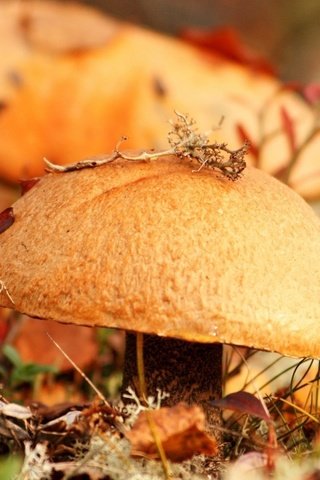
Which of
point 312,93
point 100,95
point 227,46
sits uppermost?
point 227,46

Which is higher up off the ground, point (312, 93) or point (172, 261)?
point (312, 93)

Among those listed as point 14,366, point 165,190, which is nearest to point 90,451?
point 165,190

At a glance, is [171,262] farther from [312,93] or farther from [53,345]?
[53,345]

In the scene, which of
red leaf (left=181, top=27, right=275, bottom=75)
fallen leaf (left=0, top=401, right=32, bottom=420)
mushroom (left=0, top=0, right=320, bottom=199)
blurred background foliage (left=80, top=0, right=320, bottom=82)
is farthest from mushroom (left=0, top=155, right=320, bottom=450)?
blurred background foliage (left=80, top=0, right=320, bottom=82)

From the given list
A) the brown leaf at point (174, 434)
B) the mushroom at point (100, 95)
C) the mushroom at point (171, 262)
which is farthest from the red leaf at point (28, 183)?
the mushroom at point (100, 95)

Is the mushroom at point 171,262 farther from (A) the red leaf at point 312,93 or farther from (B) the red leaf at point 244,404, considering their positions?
(A) the red leaf at point 312,93

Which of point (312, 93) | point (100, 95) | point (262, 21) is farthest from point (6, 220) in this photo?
point (262, 21)

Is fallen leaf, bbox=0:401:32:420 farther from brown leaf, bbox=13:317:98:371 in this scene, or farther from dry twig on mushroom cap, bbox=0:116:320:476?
brown leaf, bbox=13:317:98:371
